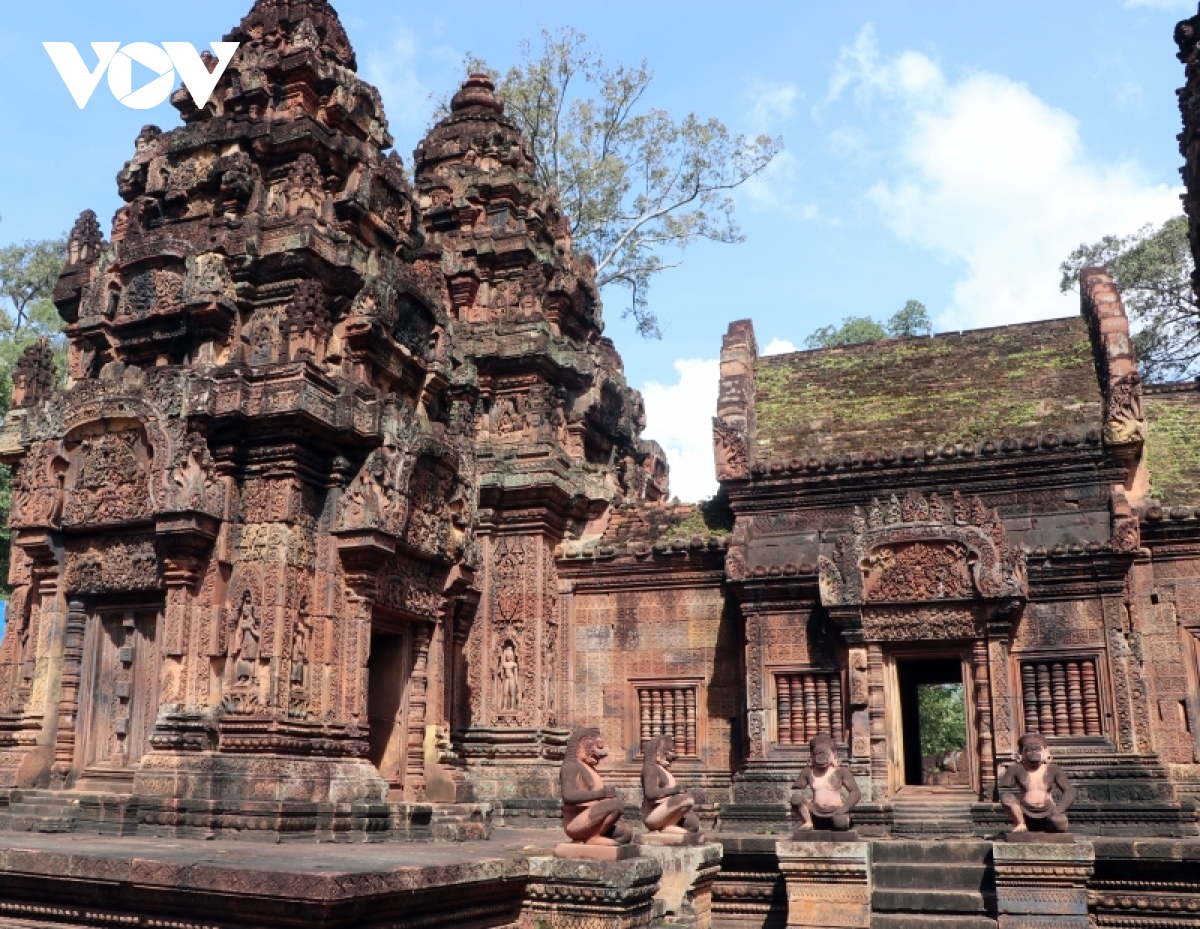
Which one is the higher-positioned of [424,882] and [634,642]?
[634,642]

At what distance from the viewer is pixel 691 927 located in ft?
31.0

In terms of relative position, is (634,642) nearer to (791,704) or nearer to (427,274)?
(791,704)

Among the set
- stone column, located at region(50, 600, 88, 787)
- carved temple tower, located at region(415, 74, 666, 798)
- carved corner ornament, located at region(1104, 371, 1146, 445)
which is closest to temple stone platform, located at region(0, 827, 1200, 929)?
stone column, located at region(50, 600, 88, 787)

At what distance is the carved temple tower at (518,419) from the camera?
51.9 ft

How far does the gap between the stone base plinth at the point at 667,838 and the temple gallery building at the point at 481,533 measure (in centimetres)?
193

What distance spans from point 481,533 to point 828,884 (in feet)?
23.6

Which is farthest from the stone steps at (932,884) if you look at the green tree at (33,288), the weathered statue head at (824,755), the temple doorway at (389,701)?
the green tree at (33,288)

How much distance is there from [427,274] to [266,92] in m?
2.76

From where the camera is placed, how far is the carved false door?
37.2 feet

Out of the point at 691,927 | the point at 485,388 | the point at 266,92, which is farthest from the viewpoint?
the point at 485,388

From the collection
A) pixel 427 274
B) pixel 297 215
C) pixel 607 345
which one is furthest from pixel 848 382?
pixel 297 215

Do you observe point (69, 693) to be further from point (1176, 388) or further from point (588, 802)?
point (1176, 388)

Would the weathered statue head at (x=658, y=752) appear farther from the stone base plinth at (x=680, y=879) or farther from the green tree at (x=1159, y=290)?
the green tree at (x=1159, y=290)

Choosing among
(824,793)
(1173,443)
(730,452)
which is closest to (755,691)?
(730,452)
